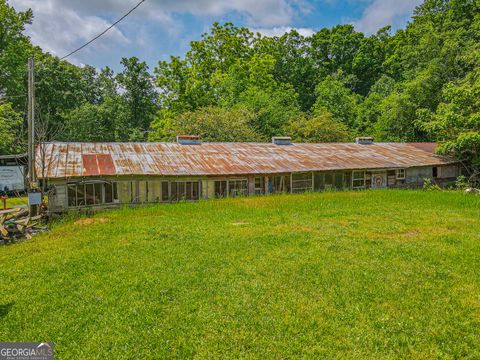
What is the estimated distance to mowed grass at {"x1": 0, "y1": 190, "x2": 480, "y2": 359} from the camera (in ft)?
17.8

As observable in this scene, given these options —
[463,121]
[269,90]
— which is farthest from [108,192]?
[269,90]

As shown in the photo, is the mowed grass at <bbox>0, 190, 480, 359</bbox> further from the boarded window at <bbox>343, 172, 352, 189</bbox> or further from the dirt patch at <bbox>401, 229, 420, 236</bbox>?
the boarded window at <bbox>343, 172, 352, 189</bbox>

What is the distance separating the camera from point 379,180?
81.5 ft

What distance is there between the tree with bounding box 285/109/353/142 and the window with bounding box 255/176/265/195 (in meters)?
14.7

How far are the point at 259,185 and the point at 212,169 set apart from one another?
11.6ft

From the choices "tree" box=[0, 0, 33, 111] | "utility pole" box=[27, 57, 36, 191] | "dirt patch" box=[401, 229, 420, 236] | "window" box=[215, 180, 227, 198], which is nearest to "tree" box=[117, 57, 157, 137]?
"tree" box=[0, 0, 33, 111]

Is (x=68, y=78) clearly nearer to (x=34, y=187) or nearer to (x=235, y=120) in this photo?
(x=235, y=120)

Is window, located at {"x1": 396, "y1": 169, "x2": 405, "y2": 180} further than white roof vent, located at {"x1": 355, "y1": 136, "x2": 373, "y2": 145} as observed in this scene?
No

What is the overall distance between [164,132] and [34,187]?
18791 mm

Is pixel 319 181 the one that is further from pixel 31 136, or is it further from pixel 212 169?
pixel 31 136

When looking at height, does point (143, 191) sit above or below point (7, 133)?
below

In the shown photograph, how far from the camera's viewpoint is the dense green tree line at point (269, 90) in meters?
29.9

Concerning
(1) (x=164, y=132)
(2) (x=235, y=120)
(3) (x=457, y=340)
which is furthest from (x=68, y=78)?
(3) (x=457, y=340)

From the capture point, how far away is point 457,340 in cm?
546
